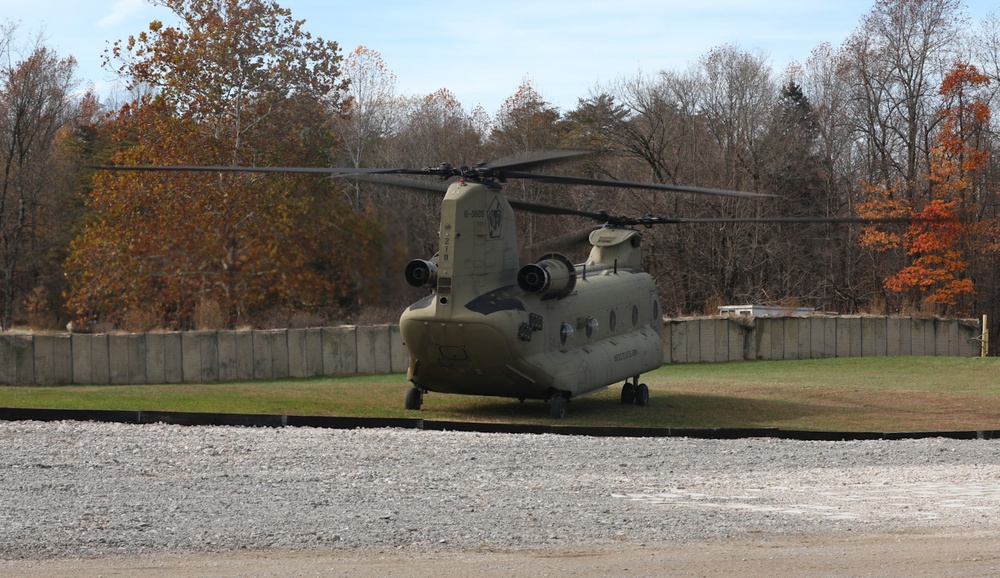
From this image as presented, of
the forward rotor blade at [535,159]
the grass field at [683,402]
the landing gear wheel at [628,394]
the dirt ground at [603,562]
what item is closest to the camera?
the dirt ground at [603,562]

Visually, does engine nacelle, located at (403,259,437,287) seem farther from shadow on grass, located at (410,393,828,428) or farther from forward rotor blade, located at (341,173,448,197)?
shadow on grass, located at (410,393,828,428)

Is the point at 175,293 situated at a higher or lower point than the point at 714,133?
lower

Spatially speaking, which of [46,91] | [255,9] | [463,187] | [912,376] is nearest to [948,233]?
[912,376]

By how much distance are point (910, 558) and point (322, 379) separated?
22983mm

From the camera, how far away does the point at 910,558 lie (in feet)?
27.8

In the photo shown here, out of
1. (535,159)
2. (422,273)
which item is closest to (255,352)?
(422,273)

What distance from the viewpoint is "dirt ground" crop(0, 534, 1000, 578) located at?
26.1 feet

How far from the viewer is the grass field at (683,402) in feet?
66.4

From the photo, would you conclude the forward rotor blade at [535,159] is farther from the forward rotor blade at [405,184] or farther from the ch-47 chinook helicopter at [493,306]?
the forward rotor blade at [405,184]

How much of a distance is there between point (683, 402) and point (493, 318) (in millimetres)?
5842

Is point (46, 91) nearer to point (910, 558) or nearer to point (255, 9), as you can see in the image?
point (255, 9)

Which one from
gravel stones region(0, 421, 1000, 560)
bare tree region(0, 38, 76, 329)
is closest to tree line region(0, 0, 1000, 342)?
bare tree region(0, 38, 76, 329)

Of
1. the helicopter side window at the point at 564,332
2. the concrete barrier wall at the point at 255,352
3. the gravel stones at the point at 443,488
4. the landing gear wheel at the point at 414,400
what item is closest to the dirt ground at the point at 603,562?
the gravel stones at the point at 443,488

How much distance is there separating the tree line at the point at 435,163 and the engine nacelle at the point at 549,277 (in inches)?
440
